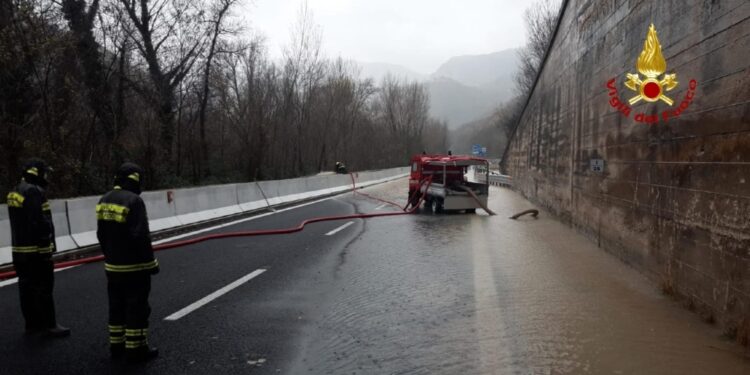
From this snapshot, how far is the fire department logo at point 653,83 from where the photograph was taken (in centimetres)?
647

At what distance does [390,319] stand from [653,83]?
202 inches

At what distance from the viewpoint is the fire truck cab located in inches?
642

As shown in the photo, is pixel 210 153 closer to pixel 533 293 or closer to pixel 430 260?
pixel 430 260

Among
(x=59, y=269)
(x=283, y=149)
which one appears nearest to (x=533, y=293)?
(x=59, y=269)

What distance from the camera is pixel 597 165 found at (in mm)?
10039

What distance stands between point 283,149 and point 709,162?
3434 centimetres

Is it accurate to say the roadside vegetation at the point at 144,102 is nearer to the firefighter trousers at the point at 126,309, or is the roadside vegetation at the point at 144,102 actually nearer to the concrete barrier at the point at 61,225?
the concrete barrier at the point at 61,225

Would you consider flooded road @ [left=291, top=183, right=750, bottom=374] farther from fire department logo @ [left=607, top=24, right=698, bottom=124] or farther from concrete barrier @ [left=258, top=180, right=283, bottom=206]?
concrete barrier @ [left=258, top=180, right=283, bottom=206]

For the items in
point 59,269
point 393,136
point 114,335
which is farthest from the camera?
point 393,136

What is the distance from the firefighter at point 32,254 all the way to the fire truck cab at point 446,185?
1254 cm

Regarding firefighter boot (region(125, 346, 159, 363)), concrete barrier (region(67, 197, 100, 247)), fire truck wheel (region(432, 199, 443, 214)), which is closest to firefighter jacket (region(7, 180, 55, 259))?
firefighter boot (region(125, 346, 159, 363))

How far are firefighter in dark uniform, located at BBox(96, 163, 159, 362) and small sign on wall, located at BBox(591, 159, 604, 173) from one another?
839cm

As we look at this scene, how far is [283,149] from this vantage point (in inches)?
1496

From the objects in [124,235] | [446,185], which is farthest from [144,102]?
[124,235]
